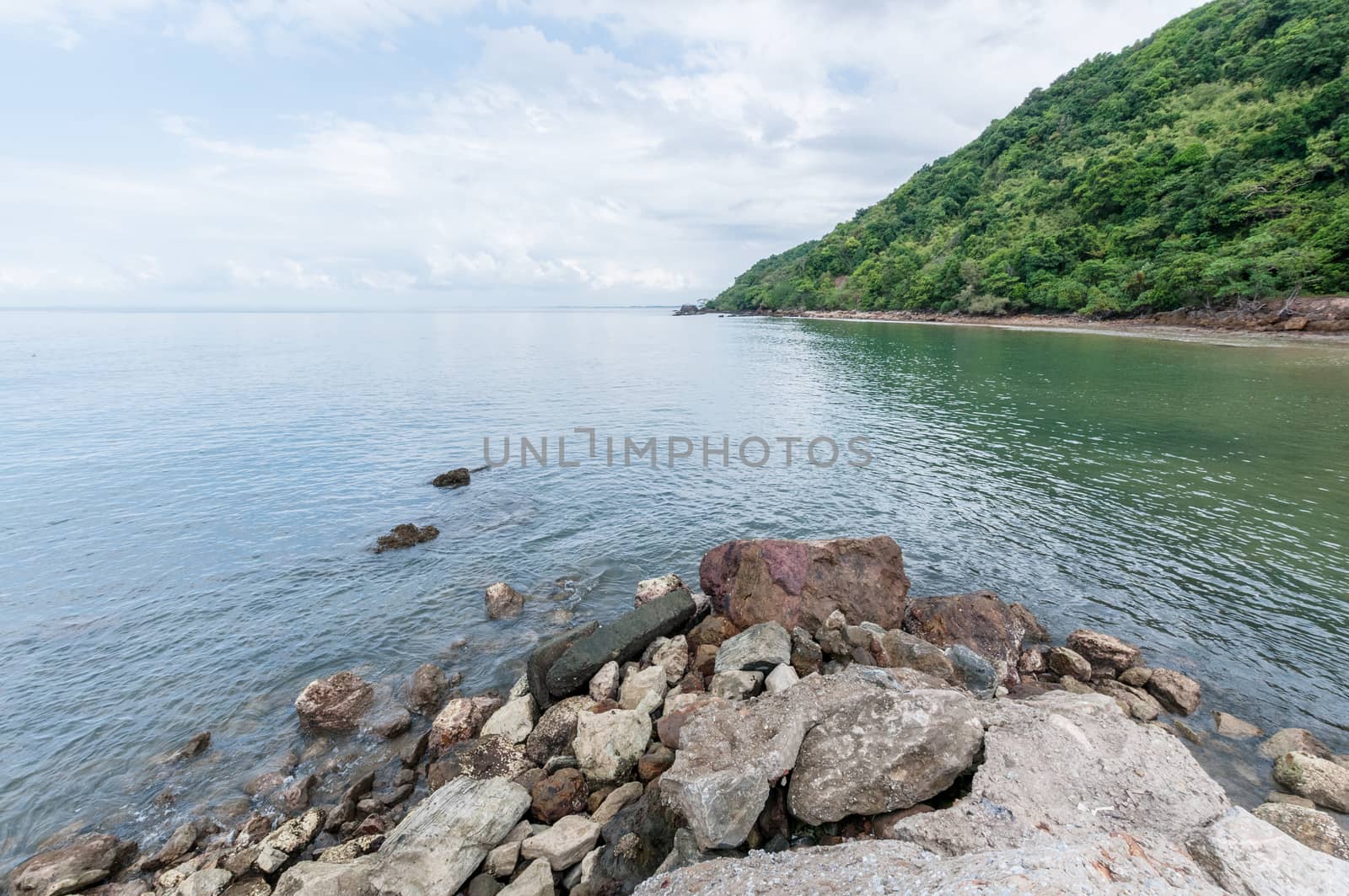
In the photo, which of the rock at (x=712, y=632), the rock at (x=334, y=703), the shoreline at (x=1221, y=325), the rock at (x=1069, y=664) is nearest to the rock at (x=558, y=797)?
the rock at (x=712, y=632)

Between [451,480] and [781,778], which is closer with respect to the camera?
[781,778]

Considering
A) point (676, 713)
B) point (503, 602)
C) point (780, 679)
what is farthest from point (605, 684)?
point (503, 602)

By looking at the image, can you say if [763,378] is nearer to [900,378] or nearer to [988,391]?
[900,378]

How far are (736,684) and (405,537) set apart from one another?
48.4ft

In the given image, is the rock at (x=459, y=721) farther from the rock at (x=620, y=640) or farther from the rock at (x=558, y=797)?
the rock at (x=558, y=797)

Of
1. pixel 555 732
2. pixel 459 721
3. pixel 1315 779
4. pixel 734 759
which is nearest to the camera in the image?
pixel 734 759

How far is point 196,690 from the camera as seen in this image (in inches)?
503

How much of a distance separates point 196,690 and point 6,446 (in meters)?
33.6

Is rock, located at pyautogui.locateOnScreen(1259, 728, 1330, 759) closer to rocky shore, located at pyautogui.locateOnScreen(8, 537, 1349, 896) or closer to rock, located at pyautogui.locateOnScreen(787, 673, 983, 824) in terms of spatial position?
rocky shore, located at pyautogui.locateOnScreen(8, 537, 1349, 896)

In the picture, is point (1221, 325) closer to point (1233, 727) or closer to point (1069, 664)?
point (1233, 727)

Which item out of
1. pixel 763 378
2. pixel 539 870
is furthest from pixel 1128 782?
pixel 763 378

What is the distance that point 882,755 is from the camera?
6.82 metres

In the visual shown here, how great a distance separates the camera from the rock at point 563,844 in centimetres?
762

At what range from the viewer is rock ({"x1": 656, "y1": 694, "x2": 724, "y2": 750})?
924 centimetres
